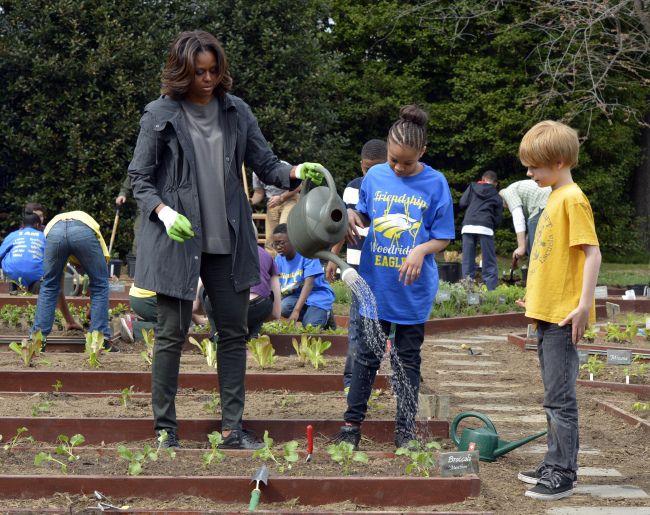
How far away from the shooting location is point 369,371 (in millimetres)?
3254

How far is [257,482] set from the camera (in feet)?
8.36

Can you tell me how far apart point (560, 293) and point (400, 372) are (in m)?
0.78

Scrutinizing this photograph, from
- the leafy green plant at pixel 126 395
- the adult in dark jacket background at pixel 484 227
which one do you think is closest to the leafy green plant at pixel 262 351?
the leafy green plant at pixel 126 395

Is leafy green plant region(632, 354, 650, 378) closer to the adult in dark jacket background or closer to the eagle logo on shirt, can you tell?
the eagle logo on shirt

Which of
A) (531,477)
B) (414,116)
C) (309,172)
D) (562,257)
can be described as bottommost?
(531,477)

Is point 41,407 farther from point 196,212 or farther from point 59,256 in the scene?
point 59,256

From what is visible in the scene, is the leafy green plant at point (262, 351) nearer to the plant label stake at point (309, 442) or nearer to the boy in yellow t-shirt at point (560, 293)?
the plant label stake at point (309, 442)

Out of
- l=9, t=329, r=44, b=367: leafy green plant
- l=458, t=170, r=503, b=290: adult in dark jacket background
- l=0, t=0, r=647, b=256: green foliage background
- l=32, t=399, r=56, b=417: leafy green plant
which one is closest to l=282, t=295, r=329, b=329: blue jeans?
l=9, t=329, r=44, b=367: leafy green plant

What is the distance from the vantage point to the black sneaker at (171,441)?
306 cm

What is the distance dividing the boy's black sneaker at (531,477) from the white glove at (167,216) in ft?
5.67

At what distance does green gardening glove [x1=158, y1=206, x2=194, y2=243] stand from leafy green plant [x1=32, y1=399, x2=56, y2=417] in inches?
46.8

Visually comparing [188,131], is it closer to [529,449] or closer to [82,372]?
[82,372]

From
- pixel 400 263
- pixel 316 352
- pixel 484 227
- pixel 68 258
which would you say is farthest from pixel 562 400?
pixel 484 227

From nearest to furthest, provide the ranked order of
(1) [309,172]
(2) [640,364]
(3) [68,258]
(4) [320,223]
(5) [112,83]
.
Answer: (4) [320,223] < (1) [309,172] < (2) [640,364] < (3) [68,258] < (5) [112,83]
